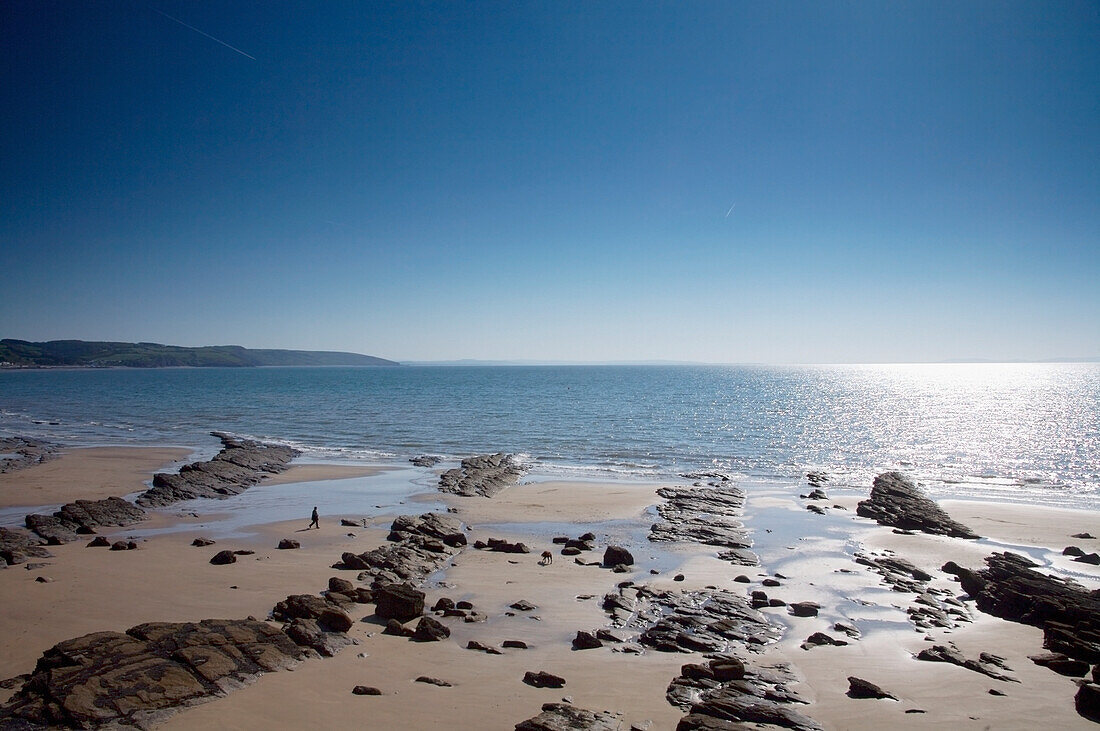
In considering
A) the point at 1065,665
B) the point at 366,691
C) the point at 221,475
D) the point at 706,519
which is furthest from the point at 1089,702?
the point at 221,475

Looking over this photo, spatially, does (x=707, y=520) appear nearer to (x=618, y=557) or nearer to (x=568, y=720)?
(x=618, y=557)

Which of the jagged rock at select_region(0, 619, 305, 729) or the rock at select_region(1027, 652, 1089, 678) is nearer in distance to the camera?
the jagged rock at select_region(0, 619, 305, 729)

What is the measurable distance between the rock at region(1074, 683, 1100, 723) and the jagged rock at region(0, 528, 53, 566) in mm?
31320

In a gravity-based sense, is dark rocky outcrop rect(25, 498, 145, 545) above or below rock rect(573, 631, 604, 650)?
below

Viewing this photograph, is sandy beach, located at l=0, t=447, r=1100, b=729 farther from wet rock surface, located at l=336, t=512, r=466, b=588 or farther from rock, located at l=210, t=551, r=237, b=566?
wet rock surface, located at l=336, t=512, r=466, b=588

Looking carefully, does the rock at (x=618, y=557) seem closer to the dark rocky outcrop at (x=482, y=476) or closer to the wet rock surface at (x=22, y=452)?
the dark rocky outcrop at (x=482, y=476)

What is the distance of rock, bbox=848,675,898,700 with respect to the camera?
12.8 m

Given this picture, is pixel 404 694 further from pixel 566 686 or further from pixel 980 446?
pixel 980 446

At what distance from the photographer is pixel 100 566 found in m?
20.6

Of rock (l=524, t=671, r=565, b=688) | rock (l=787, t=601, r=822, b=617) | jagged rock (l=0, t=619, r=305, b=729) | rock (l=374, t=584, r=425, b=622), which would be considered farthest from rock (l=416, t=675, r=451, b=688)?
rock (l=787, t=601, r=822, b=617)

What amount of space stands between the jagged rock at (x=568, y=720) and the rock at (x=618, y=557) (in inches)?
424

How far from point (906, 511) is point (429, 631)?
2567 cm

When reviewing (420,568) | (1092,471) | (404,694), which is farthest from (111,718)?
(1092,471)

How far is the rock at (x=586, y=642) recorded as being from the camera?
1502 centimetres
